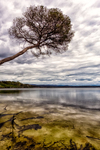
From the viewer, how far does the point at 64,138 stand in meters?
3.87

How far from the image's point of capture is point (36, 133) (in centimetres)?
425

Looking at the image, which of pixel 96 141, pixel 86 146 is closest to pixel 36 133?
pixel 86 146

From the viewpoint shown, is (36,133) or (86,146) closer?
(86,146)

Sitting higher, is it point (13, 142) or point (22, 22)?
point (22, 22)

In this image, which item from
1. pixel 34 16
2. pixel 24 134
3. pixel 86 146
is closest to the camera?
pixel 86 146

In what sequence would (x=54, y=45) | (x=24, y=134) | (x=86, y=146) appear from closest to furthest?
(x=86, y=146) → (x=24, y=134) → (x=54, y=45)

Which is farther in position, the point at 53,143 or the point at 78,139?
the point at 78,139

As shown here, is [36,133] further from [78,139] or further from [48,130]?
[78,139]

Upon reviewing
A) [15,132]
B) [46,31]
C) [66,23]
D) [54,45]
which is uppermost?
[66,23]

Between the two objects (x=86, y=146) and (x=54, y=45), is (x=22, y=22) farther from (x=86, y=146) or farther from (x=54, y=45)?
(x=86, y=146)

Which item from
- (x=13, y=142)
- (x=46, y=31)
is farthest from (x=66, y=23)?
(x=13, y=142)

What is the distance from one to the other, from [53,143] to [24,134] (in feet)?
4.64

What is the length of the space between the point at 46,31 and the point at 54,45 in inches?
83.6

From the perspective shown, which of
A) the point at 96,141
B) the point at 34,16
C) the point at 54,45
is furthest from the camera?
the point at 54,45
